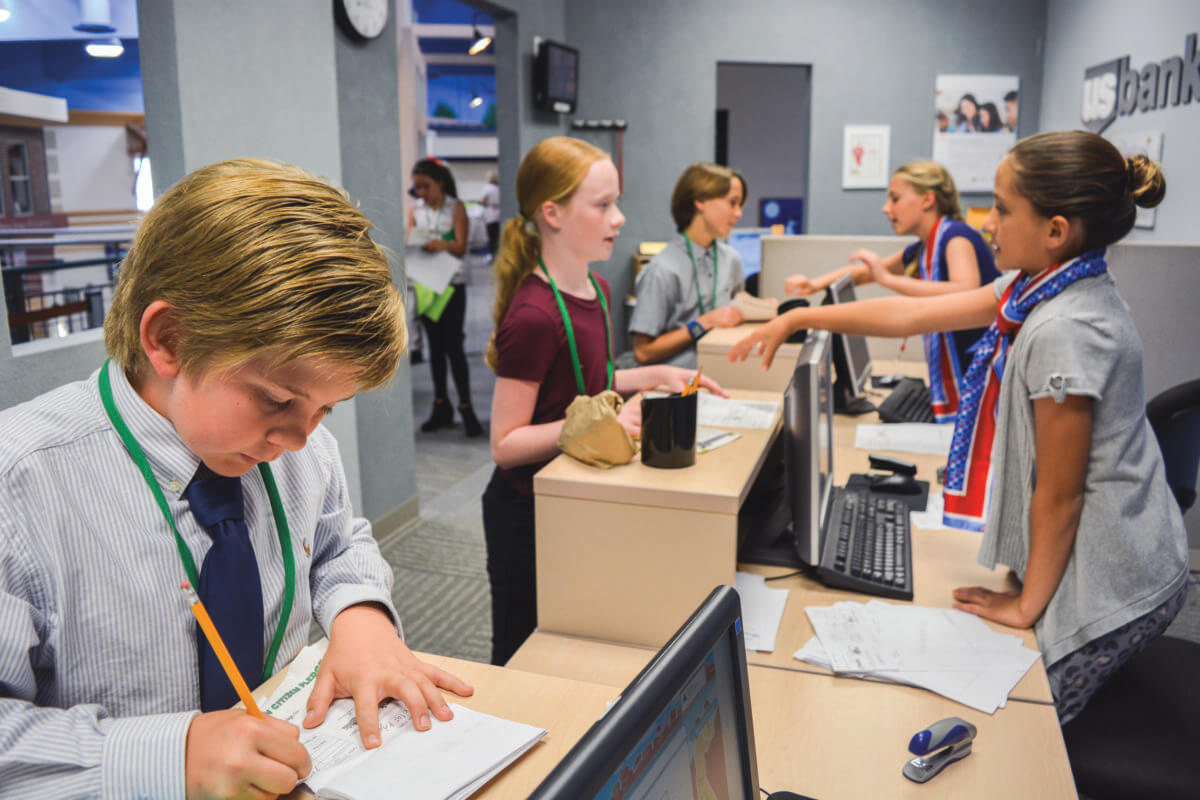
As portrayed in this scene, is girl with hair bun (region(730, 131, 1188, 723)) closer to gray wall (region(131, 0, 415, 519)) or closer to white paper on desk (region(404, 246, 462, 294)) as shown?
gray wall (region(131, 0, 415, 519))

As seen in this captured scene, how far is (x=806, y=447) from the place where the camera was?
153 cm

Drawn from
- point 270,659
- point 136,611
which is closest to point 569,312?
point 270,659

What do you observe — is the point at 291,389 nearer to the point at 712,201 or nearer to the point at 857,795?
the point at 857,795

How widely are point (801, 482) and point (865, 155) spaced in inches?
207

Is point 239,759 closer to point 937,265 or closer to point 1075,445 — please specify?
point 1075,445

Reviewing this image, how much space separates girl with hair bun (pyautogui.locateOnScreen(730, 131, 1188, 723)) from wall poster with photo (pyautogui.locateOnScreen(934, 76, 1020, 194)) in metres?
5.08

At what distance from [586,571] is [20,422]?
2.97ft

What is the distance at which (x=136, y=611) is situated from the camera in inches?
32.7

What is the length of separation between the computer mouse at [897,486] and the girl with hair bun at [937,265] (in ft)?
1.80

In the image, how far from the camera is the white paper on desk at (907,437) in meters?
2.46

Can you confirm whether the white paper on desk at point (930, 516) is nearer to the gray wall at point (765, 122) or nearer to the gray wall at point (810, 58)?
the gray wall at point (810, 58)

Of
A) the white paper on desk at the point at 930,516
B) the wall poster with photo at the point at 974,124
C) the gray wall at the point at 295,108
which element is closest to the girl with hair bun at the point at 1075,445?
the white paper on desk at the point at 930,516

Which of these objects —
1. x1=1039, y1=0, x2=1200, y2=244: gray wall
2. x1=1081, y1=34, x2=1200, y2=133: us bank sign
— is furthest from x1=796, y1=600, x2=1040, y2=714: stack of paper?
x1=1081, y1=34, x2=1200, y2=133: us bank sign

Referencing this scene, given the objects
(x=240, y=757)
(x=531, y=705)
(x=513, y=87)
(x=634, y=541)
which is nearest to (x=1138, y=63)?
(x=513, y=87)
